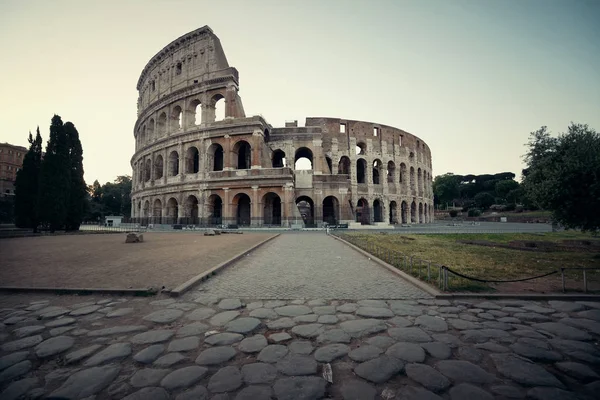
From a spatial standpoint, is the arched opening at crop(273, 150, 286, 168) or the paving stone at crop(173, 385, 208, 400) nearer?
the paving stone at crop(173, 385, 208, 400)

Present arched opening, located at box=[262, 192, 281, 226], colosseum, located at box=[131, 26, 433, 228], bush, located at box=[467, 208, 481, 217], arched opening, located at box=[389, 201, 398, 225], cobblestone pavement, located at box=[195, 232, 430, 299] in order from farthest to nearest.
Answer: bush, located at box=[467, 208, 481, 217], arched opening, located at box=[389, 201, 398, 225], arched opening, located at box=[262, 192, 281, 226], colosseum, located at box=[131, 26, 433, 228], cobblestone pavement, located at box=[195, 232, 430, 299]

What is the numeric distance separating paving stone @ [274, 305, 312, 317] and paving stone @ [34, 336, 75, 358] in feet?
7.46

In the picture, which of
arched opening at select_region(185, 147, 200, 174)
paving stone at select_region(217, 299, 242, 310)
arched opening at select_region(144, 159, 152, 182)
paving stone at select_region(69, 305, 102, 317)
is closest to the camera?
paving stone at select_region(69, 305, 102, 317)

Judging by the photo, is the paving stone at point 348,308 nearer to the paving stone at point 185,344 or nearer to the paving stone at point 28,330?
the paving stone at point 185,344

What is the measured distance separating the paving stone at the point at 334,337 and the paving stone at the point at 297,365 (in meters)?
0.41

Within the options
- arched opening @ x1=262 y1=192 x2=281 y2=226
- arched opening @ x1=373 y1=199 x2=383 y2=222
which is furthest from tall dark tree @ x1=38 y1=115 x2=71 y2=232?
arched opening @ x1=373 y1=199 x2=383 y2=222

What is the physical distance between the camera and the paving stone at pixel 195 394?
5.84 feet

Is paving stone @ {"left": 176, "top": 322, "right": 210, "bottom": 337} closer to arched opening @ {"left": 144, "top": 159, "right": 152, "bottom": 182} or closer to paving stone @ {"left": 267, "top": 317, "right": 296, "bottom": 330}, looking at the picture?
paving stone @ {"left": 267, "top": 317, "right": 296, "bottom": 330}

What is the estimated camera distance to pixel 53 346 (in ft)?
8.38

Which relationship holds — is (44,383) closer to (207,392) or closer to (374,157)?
(207,392)

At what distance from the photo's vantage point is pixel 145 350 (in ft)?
8.14

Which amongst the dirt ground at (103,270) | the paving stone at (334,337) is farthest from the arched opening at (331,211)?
the paving stone at (334,337)

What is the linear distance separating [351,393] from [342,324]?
4.21 ft

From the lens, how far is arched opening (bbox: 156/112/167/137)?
31656 millimetres
